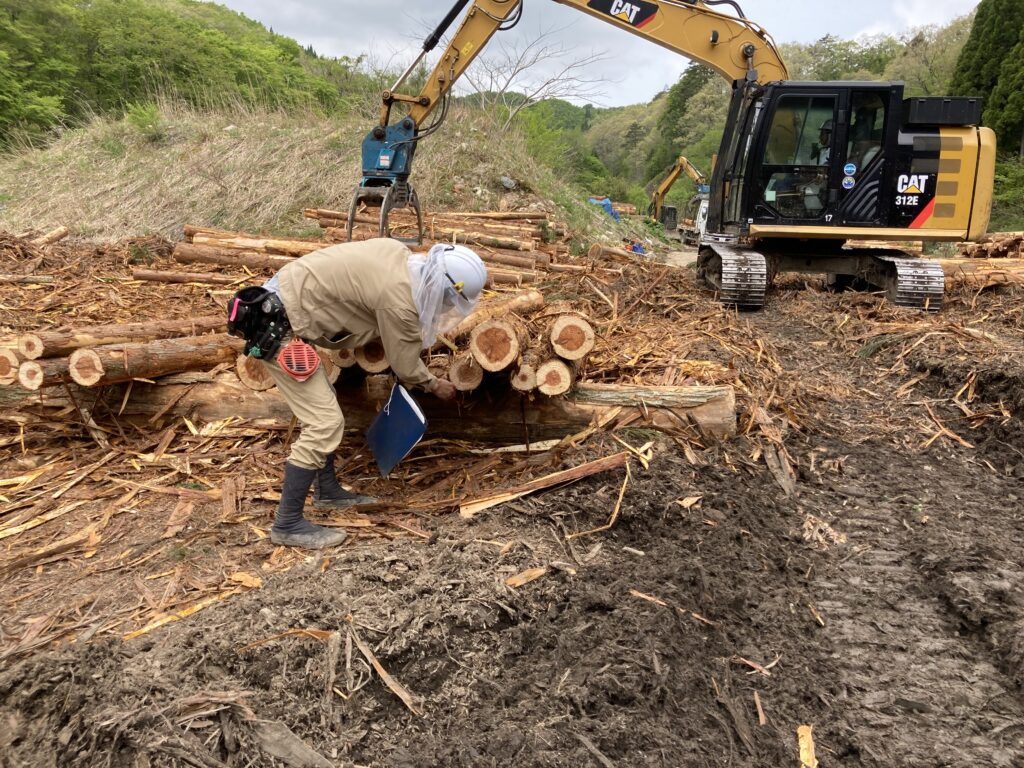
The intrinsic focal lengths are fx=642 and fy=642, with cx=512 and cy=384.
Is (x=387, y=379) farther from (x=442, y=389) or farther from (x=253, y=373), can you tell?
(x=253, y=373)

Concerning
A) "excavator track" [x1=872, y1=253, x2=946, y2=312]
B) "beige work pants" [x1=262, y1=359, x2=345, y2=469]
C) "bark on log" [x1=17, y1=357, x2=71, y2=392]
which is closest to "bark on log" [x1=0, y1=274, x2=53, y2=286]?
"bark on log" [x1=17, y1=357, x2=71, y2=392]

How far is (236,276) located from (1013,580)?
353 inches

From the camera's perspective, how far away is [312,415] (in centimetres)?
362

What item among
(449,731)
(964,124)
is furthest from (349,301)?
(964,124)

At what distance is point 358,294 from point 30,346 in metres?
2.47

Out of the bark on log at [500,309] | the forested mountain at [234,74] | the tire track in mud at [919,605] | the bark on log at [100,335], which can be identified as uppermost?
the forested mountain at [234,74]

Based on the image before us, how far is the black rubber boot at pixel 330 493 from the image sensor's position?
4.00 m

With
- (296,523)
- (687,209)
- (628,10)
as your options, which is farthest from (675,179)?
(296,523)

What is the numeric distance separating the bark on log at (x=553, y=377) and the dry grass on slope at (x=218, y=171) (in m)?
9.78

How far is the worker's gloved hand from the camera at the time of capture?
3862 millimetres

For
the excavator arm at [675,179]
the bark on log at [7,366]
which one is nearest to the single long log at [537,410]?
the bark on log at [7,366]

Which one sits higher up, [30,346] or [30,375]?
[30,346]

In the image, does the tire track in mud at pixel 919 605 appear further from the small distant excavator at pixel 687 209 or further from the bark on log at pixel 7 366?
the small distant excavator at pixel 687 209

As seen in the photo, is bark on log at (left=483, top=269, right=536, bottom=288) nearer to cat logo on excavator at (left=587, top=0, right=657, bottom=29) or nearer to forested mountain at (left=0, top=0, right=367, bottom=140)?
cat logo on excavator at (left=587, top=0, right=657, bottom=29)
